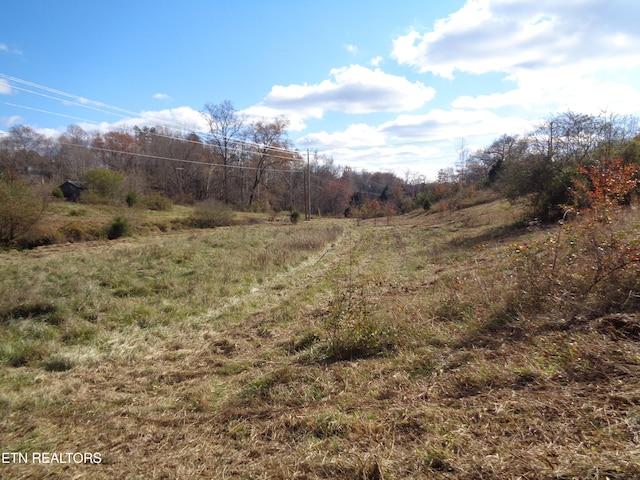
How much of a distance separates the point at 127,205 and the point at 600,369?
35.7 metres

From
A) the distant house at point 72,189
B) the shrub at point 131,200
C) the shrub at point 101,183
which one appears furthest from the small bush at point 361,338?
the distant house at point 72,189

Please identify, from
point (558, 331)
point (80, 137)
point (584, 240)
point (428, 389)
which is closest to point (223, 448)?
point (428, 389)

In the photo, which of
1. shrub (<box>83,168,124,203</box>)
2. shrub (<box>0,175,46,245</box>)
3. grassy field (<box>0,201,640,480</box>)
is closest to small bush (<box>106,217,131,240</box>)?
shrub (<box>0,175,46,245</box>)

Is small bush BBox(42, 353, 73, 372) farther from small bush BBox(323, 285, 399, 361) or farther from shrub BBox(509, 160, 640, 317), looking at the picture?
shrub BBox(509, 160, 640, 317)

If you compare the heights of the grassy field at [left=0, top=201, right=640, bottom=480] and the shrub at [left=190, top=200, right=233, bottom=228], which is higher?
the shrub at [left=190, top=200, right=233, bottom=228]

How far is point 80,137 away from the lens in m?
52.5

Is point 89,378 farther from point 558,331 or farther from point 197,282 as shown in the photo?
point 558,331

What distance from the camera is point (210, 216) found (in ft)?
97.2

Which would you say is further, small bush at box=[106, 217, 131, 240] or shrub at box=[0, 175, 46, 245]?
small bush at box=[106, 217, 131, 240]

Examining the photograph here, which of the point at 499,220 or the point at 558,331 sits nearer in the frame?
the point at 558,331

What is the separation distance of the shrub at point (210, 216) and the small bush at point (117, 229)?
8088 millimetres

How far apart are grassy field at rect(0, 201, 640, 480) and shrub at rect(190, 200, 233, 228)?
21.3m

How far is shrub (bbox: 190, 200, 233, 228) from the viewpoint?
1148 inches

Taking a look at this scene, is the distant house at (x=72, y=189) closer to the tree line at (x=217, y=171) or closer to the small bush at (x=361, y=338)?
the tree line at (x=217, y=171)
